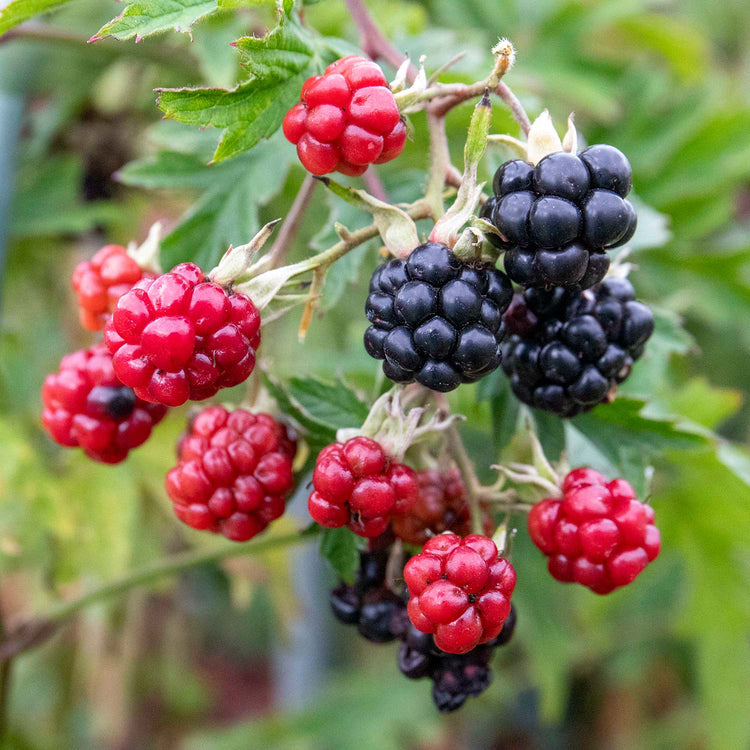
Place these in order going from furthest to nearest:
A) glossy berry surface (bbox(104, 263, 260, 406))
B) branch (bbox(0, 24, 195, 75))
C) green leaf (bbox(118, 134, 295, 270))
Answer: branch (bbox(0, 24, 195, 75)), green leaf (bbox(118, 134, 295, 270)), glossy berry surface (bbox(104, 263, 260, 406))

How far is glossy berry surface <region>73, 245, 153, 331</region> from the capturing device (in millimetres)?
1124

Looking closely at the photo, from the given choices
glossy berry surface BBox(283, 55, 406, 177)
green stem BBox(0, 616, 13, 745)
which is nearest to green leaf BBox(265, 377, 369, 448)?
glossy berry surface BBox(283, 55, 406, 177)

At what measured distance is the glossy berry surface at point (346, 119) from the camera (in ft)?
2.86

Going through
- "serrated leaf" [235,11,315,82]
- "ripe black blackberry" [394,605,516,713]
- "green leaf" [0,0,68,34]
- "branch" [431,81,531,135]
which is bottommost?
"ripe black blackberry" [394,605,516,713]

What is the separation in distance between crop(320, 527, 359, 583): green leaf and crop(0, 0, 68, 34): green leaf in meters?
0.79

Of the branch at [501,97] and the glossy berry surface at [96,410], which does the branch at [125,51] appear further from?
the branch at [501,97]

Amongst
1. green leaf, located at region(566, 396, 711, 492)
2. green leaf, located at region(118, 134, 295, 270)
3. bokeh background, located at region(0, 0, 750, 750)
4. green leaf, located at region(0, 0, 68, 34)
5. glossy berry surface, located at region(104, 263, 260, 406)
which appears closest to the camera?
glossy berry surface, located at region(104, 263, 260, 406)

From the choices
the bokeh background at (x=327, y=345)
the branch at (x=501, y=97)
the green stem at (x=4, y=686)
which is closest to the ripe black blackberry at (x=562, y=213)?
the branch at (x=501, y=97)

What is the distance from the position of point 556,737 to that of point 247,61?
370 centimetres

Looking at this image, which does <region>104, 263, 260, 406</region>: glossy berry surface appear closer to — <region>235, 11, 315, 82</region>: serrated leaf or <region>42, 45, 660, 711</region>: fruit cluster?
<region>42, 45, 660, 711</region>: fruit cluster

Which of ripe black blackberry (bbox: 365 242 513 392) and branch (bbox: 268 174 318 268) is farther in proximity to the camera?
branch (bbox: 268 174 318 268)

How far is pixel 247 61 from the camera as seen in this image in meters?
0.92

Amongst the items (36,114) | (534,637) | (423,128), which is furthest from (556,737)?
(36,114)

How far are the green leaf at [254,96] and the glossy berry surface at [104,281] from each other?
0.29 metres
